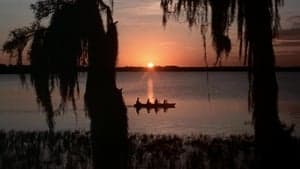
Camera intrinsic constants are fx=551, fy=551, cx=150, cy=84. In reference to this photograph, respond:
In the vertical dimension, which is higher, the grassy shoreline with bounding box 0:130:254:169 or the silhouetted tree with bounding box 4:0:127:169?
the silhouetted tree with bounding box 4:0:127:169

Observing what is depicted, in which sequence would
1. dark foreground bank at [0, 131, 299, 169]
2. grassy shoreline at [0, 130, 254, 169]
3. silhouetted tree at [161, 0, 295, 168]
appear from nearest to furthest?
silhouetted tree at [161, 0, 295, 168]
dark foreground bank at [0, 131, 299, 169]
grassy shoreline at [0, 130, 254, 169]

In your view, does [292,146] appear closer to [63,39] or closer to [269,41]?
[269,41]

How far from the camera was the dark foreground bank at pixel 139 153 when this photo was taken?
59.2 ft

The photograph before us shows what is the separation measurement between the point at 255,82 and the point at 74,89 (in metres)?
2.88

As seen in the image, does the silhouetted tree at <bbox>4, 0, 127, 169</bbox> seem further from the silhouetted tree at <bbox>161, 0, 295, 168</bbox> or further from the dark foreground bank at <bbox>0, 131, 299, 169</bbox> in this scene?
the dark foreground bank at <bbox>0, 131, 299, 169</bbox>

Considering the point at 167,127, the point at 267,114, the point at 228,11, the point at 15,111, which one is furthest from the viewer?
the point at 15,111

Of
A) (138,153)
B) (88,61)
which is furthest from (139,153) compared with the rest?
(88,61)

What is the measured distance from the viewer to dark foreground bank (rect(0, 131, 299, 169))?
18.0 m

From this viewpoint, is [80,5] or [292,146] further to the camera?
[80,5]

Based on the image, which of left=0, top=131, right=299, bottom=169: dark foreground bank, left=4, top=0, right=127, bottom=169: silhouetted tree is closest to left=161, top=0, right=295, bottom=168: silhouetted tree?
left=4, top=0, right=127, bottom=169: silhouetted tree

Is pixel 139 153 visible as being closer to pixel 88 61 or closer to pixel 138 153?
pixel 138 153

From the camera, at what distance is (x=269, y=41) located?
23.6ft

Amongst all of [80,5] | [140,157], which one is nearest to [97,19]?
[80,5]

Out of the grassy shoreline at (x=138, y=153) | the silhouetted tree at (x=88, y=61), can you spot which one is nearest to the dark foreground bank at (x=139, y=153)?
the grassy shoreline at (x=138, y=153)
